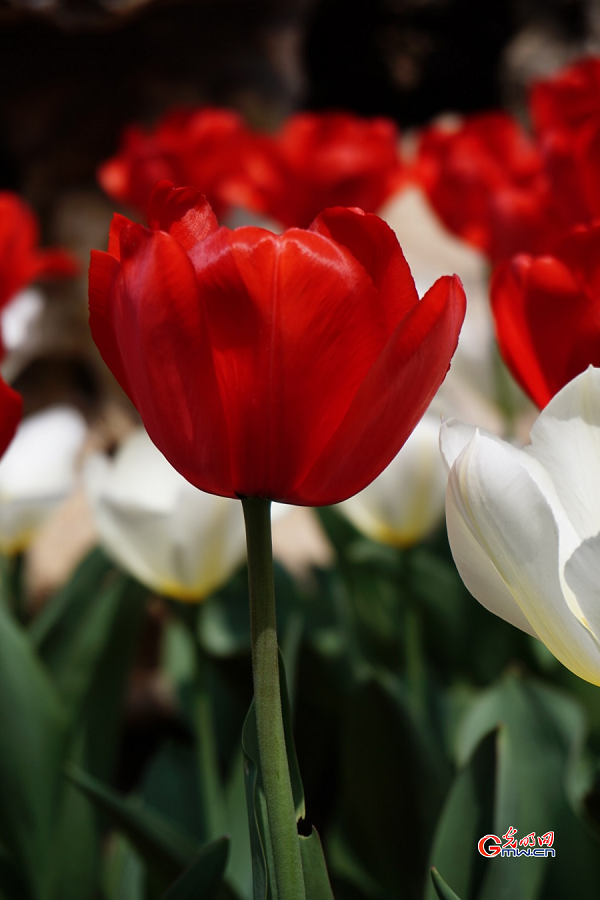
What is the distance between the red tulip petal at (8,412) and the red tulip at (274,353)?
0.07 meters

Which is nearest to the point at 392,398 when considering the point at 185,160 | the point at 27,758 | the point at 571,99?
the point at 27,758

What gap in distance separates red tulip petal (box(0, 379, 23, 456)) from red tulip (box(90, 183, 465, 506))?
0.22ft

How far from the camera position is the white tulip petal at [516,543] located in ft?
1.03

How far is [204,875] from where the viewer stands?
472mm

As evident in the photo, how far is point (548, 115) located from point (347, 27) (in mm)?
2380

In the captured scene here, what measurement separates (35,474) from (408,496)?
33 centimetres

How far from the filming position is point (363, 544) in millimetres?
1022

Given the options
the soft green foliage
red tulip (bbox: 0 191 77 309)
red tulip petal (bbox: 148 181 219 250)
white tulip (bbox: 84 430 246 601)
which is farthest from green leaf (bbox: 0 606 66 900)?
red tulip petal (bbox: 148 181 219 250)

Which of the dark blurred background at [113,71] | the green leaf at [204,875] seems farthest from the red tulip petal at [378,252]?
the dark blurred background at [113,71]

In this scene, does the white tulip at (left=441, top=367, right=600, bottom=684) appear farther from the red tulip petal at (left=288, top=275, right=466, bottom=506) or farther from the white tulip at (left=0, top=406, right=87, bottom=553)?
the white tulip at (left=0, top=406, right=87, bottom=553)

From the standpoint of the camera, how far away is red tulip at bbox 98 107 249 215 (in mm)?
1224

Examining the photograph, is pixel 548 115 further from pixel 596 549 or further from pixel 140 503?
pixel 596 549

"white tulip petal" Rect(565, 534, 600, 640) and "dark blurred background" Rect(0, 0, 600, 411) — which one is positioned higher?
"dark blurred background" Rect(0, 0, 600, 411)

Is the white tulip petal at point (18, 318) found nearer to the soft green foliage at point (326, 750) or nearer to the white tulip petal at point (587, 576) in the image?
the soft green foliage at point (326, 750)
